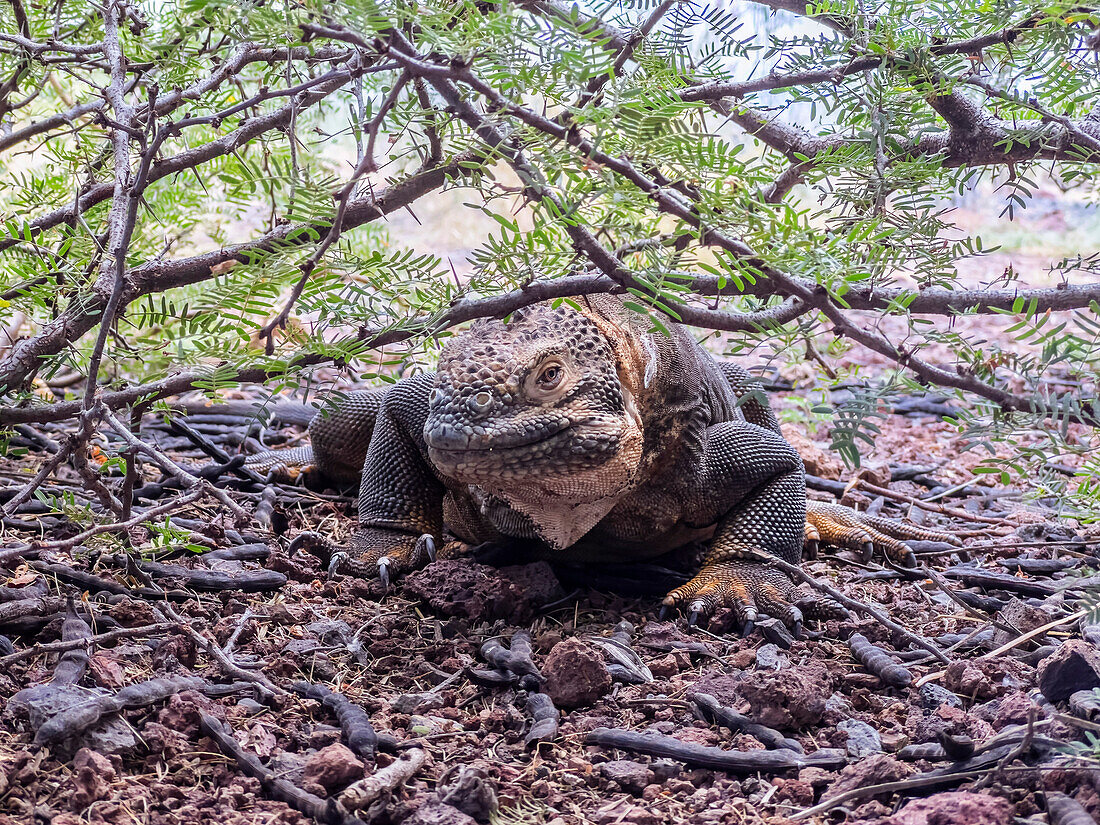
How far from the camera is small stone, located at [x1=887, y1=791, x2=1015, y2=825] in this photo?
8.17 ft

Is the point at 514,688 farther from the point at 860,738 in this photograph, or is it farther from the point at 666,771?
the point at 860,738

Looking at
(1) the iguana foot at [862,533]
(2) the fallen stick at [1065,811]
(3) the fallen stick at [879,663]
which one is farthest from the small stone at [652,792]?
(1) the iguana foot at [862,533]

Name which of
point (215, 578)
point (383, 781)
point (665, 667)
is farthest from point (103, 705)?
point (665, 667)

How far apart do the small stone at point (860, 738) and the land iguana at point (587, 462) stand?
3.18 ft

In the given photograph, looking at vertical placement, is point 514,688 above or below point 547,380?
below

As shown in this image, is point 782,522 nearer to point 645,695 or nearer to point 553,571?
point 553,571

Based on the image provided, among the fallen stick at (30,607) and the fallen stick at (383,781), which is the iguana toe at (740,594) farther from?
the fallen stick at (30,607)

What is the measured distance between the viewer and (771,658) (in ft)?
12.8

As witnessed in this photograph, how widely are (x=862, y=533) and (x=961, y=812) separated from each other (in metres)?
2.96

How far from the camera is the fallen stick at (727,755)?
3025 millimetres

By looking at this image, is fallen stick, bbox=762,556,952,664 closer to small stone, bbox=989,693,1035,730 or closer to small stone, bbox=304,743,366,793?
small stone, bbox=989,693,1035,730

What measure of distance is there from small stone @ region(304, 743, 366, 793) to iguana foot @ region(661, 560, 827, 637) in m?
1.95

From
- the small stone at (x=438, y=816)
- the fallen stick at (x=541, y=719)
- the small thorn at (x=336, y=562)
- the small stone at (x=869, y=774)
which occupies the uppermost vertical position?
the small thorn at (x=336, y=562)

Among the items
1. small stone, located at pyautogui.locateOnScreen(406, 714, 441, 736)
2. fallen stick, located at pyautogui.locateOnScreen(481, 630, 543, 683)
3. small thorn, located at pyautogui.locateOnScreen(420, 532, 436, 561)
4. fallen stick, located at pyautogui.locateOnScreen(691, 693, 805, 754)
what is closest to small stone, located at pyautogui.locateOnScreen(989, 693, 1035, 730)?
fallen stick, located at pyautogui.locateOnScreen(691, 693, 805, 754)
